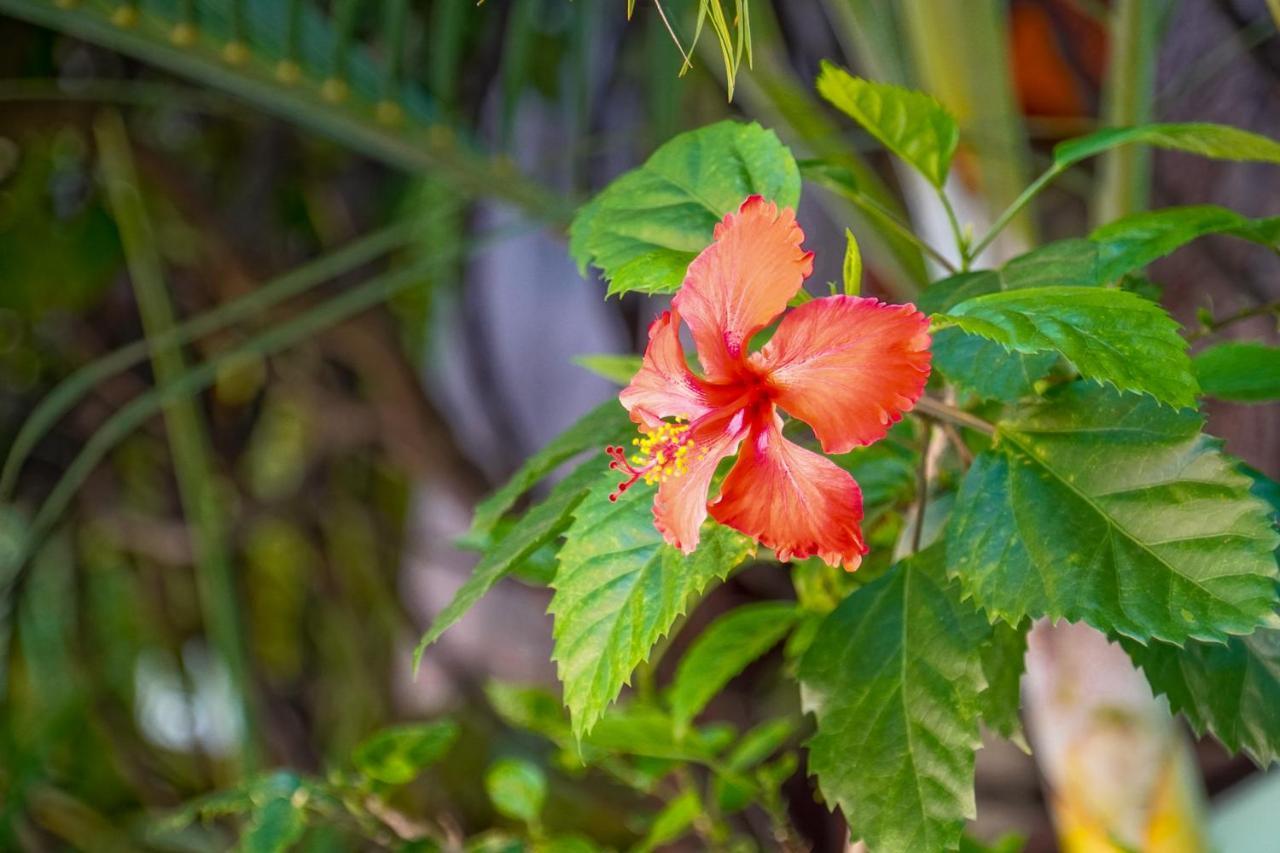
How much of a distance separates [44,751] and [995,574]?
0.73 meters

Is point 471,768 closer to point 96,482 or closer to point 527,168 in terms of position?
point 96,482

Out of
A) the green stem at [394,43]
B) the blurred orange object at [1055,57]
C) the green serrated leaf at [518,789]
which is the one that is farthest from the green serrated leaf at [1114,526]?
the blurred orange object at [1055,57]

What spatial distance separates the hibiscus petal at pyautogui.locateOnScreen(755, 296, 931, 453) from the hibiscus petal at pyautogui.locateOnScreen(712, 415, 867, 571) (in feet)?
0.03

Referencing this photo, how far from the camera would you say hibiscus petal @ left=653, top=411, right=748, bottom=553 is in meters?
0.26

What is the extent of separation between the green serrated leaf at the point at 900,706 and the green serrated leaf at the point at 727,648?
79mm

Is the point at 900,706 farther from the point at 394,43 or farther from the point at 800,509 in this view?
the point at 394,43

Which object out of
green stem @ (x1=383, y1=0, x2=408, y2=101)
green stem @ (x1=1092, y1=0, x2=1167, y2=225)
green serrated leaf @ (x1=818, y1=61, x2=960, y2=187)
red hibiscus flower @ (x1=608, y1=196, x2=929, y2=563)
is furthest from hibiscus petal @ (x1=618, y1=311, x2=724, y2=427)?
green stem @ (x1=383, y1=0, x2=408, y2=101)

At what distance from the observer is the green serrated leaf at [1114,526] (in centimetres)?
24

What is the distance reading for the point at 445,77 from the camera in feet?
2.24

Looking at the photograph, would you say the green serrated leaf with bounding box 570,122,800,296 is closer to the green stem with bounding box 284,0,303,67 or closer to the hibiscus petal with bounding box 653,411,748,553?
the hibiscus petal with bounding box 653,411,748,553

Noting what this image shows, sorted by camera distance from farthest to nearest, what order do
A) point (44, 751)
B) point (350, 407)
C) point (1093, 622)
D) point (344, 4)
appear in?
point (350, 407) → point (44, 751) → point (344, 4) → point (1093, 622)

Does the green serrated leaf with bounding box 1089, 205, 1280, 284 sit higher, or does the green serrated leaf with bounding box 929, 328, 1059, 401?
the green serrated leaf with bounding box 1089, 205, 1280, 284

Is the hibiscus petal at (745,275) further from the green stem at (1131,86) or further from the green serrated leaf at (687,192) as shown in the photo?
the green stem at (1131,86)

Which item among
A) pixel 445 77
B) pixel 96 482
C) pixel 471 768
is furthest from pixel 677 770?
pixel 96 482
